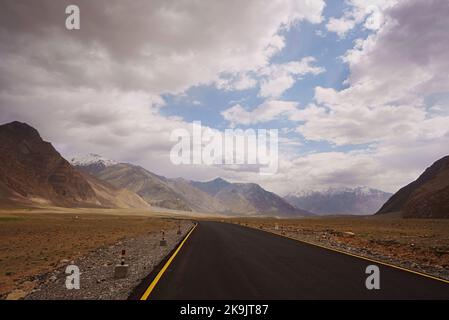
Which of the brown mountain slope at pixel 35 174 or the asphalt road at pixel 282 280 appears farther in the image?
the brown mountain slope at pixel 35 174

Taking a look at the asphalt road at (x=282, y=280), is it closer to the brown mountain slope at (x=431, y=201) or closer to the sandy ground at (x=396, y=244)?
the sandy ground at (x=396, y=244)

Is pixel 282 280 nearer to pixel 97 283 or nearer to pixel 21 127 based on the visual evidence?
pixel 97 283

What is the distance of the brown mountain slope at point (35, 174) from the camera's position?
470ft

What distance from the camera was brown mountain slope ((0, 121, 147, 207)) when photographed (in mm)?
143125

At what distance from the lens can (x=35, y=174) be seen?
530 ft

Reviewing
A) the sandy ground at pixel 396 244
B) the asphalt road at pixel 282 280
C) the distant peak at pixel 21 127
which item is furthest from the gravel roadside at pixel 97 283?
the distant peak at pixel 21 127

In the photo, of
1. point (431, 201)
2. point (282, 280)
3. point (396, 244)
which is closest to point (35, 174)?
point (431, 201)

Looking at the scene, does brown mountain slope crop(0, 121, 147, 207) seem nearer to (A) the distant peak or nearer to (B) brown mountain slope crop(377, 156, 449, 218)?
(A) the distant peak
